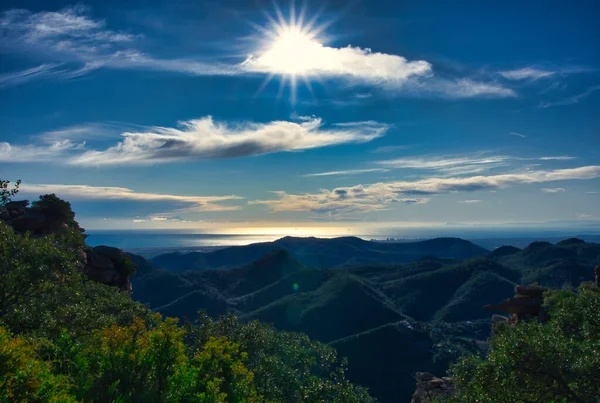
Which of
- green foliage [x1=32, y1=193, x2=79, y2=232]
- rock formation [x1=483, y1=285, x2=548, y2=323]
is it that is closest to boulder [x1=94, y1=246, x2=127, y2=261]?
green foliage [x1=32, y1=193, x2=79, y2=232]

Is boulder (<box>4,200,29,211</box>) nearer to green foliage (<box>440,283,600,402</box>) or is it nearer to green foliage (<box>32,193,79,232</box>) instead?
green foliage (<box>32,193,79,232</box>)

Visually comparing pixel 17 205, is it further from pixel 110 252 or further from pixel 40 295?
pixel 40 295

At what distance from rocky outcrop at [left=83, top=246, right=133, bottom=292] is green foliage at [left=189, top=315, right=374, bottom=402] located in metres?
22.6

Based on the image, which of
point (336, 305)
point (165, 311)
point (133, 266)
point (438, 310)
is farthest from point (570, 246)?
point (133, 266)

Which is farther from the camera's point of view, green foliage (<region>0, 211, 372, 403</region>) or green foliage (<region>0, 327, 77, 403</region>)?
green foliage (<region>0, 211, 372, 403</region>)

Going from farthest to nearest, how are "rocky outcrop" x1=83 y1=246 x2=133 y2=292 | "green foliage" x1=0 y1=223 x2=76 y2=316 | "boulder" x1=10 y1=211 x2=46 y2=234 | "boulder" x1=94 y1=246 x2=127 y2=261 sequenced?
"boulder" x1=94 y1=246 x2=127 y2=261 → "rocky outcrop" x1=83 y1=246 x2=133 y2=292 → "boulder" x1=10 y1=211 x2=46 y2=234 → "green foliage" x1=0 y1=223 x2=76 y2=316

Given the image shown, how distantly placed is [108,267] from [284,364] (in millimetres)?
31336

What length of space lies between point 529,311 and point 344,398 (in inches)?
826

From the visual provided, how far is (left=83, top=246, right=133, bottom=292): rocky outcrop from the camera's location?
42.5 m

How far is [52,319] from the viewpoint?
1708cm

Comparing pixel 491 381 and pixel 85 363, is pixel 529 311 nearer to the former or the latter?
pixel 491 381

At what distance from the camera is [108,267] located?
144 ft

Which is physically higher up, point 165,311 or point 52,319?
point 52,319

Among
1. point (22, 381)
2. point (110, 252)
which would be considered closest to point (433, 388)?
point (22, 381)
